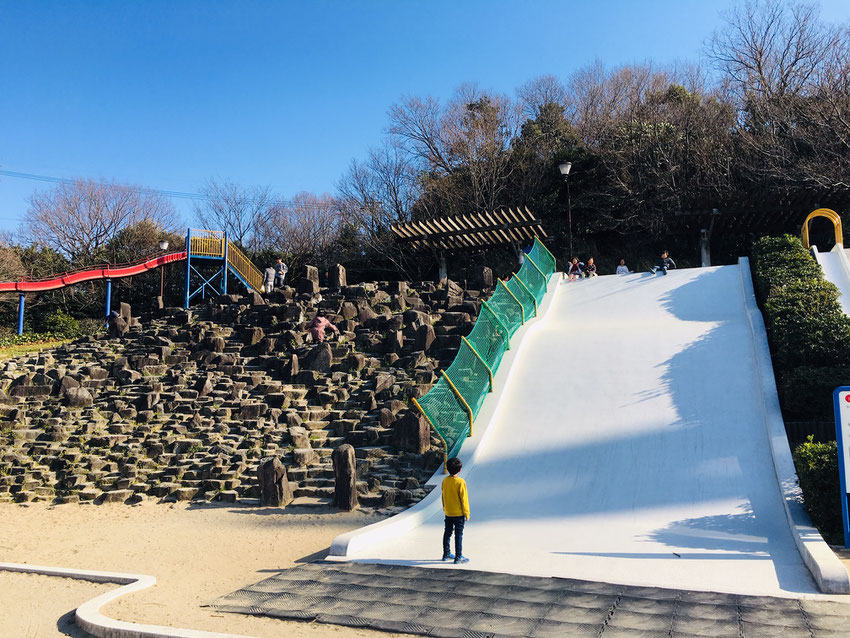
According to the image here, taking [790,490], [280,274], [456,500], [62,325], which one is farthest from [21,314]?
[790,490]

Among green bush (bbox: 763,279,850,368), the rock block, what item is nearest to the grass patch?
the rock block

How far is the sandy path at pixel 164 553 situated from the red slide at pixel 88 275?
17.2 meters

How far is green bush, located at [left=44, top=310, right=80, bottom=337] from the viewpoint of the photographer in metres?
27.6

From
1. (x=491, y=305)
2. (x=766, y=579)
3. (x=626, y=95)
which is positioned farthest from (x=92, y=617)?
(x=626, y=95)

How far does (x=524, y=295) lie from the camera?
50.8 feet

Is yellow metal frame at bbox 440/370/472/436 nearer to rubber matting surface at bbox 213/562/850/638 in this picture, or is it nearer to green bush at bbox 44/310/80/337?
rubber matting surface at bbox 213/562/850/638

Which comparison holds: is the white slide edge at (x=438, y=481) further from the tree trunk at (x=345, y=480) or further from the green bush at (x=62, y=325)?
the green bush at (x=62, y=325)

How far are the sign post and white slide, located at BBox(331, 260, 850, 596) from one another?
36cm

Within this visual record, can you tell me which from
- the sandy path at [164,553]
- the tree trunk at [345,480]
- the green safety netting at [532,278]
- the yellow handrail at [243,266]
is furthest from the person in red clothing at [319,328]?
the yellow handrail at [243,266]

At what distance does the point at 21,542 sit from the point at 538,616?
23.7 ft

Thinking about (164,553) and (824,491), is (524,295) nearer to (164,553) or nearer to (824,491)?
(824,491)

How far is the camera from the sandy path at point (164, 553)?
550 cm

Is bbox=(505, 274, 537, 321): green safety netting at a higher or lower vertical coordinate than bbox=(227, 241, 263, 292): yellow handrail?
lower

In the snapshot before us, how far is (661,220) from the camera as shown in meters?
26.5
